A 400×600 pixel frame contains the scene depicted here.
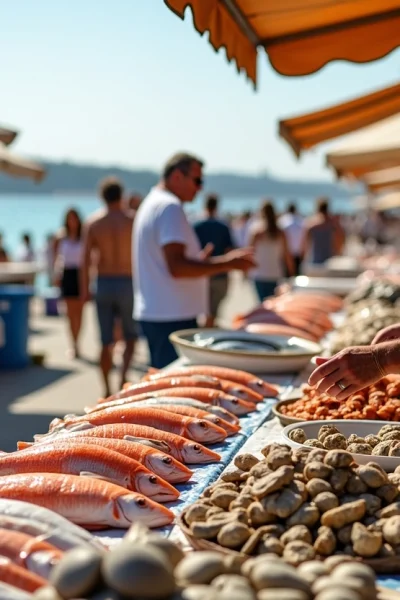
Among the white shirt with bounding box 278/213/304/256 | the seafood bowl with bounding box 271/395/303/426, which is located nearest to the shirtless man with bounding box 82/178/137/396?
the seafood bowl with bounding box 271/395/303/426

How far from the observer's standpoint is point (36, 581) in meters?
1.44

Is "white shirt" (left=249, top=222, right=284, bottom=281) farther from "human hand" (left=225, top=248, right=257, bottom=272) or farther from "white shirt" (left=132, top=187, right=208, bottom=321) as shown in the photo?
"human hand" (left=225, top=248, right=257, bottom=272)

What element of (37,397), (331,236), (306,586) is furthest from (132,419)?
(331,236)

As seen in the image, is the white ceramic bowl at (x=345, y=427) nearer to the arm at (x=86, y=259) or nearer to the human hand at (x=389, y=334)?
the human hand at (x=389, y=334)

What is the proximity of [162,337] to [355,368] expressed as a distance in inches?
111

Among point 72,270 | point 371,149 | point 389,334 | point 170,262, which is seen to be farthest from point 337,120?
point 72,270

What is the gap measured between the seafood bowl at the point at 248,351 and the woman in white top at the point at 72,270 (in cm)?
558

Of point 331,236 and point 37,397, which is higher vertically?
point 331,236

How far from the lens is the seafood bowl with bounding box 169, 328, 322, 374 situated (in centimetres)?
385

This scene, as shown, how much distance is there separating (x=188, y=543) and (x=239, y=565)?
0.37m

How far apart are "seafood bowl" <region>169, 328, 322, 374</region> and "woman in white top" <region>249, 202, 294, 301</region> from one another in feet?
20.0

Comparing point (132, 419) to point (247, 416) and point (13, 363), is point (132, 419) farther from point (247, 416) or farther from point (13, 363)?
point (13, 363)

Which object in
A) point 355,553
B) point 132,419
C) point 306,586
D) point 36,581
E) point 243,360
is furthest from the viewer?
point 243,360

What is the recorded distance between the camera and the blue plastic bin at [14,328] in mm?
9039
